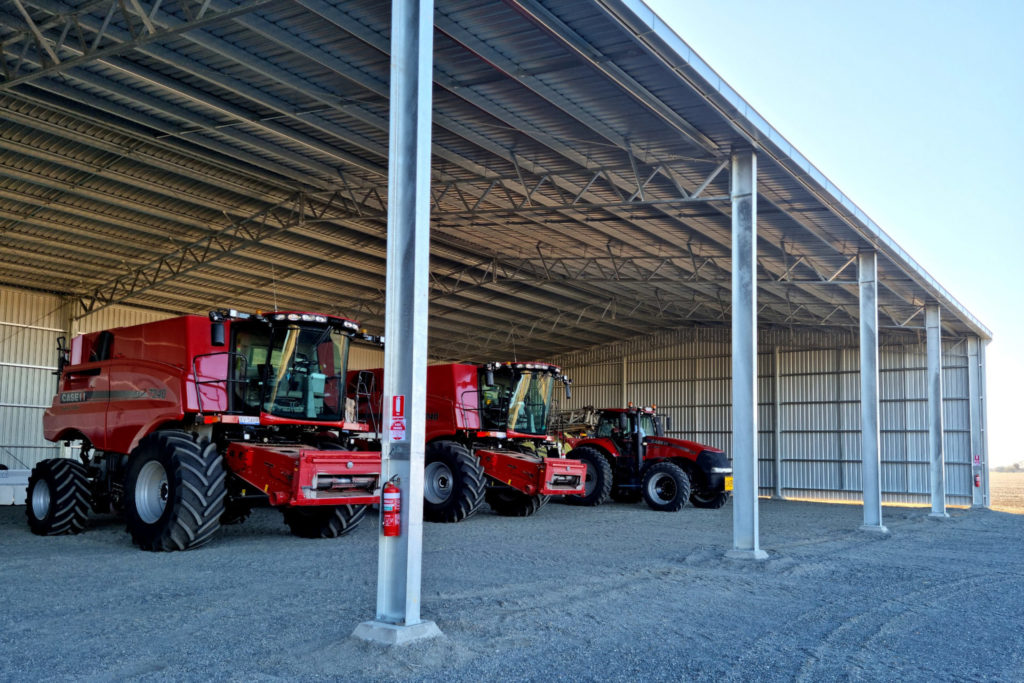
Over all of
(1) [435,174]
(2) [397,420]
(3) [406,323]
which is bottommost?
(2) [397,420]

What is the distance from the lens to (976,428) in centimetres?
2553

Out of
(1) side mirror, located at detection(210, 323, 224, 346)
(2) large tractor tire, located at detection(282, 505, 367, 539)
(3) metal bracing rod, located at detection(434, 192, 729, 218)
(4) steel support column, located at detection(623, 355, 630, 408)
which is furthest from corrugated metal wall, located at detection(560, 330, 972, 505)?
(1) side mirror, located at detection(210, 323, 224, 346)

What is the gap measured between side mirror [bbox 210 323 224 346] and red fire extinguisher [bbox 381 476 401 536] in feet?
15.4

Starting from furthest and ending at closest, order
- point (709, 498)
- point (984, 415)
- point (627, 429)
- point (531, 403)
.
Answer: point (984, 415)
point (709, 498)
point (627, 429)
point (531, 403)

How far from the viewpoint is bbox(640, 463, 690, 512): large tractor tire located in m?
19.0

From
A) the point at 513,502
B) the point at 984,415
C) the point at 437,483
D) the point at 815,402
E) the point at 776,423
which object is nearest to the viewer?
the point at 437,483

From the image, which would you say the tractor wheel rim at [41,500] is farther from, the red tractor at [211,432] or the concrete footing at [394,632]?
the concrete footing at [394,632]

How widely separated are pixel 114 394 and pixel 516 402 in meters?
7.32

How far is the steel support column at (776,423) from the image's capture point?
2892cm

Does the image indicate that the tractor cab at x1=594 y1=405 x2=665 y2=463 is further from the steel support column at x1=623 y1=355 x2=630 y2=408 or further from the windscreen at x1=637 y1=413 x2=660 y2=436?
the steel support column at x1=623 y1=355 x2=630 y2=408

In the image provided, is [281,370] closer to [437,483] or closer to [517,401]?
[437,483]

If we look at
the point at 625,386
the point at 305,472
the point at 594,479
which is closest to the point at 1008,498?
the point at 625,386

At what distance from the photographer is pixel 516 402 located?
54.0 feet

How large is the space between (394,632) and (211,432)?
6.11m
